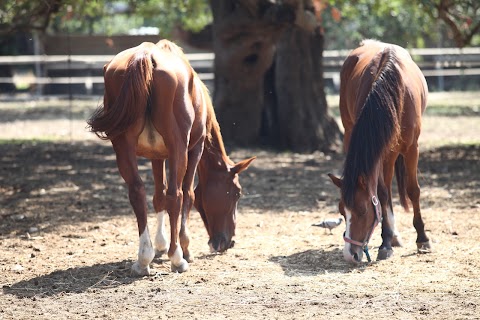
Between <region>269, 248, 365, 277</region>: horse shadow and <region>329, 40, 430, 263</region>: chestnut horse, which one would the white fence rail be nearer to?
<region>329, 40, 430, 263</region>: chestnut horse

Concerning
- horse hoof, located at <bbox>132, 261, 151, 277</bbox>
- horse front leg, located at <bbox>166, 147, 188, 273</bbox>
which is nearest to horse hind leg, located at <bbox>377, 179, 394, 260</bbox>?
horse front leg, located at <bbox>166, 147, 188, 273</bbox>

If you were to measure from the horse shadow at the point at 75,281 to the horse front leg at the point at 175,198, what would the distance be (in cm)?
35

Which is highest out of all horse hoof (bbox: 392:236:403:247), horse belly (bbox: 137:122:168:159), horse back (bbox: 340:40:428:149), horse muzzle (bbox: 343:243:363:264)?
horse back (bbox: 340:40:428:149)

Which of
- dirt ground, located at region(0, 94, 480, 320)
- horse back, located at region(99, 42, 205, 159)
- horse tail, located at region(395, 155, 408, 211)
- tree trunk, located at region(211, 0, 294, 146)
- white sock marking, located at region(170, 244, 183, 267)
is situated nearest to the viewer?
dirt ground, located at region(0, 94, 480, 320)

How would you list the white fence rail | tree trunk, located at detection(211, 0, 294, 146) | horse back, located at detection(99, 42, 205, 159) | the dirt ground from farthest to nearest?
the white fence rail
tree trunk, located at detection(211, 0, 294, 146)
horse back, located at detection(99, 42, 205, 159)
the dirt ground

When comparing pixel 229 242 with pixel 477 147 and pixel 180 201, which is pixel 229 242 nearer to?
pixel 180 201

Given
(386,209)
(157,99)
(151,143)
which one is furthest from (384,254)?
(157,99)

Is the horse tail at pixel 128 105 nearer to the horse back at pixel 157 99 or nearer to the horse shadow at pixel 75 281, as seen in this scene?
the horse back at pixel 157 99

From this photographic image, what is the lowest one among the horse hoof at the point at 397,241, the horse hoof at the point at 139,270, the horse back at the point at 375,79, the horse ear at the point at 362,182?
the horse hoof at the point at 397,241

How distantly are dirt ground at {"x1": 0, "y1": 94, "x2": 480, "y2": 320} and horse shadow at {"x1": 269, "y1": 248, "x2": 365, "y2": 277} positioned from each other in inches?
0.6

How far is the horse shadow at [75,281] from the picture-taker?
577cm

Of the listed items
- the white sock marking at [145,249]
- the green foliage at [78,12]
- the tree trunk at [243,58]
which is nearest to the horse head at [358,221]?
the white sock marking at [145,249]

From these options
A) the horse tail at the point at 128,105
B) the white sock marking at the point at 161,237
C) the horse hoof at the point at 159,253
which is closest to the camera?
the horse tail at the point at 128,105

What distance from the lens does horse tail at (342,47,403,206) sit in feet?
20.0
